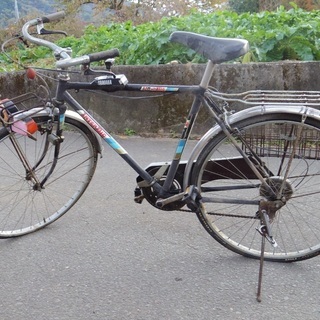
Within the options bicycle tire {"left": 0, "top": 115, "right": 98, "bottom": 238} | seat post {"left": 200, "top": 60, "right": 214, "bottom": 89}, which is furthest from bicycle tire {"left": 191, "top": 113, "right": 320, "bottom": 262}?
bicycle tire {"left": 0, "top": 115, "right": 98, "bottom": 238}

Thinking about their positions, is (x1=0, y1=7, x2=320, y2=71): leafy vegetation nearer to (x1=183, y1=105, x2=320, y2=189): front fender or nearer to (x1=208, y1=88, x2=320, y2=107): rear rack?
(x1=208, y1=88, x2=320, y2=107): rear rack

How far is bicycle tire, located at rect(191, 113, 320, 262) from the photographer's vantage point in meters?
2.35

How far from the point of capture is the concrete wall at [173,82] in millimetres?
4664

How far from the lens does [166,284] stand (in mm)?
2443

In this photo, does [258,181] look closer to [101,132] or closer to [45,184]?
[101,132]

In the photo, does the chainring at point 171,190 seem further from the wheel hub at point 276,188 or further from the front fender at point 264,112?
the wheel hub at point 276,188

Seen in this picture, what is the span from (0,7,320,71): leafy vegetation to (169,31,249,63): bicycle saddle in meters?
3.00

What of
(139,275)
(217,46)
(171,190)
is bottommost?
(139,275)

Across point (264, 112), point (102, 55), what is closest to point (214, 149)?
point (264, 112)

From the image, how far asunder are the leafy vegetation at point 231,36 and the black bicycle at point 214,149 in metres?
2.63

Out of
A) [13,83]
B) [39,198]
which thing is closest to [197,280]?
[39,198]

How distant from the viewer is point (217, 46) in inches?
87.1

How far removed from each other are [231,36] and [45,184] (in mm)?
3348

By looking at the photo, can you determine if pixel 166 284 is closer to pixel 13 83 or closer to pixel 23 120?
pixel 23 120
